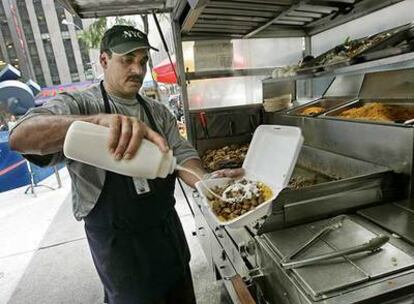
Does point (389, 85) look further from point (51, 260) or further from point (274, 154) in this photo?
point (51, 260)

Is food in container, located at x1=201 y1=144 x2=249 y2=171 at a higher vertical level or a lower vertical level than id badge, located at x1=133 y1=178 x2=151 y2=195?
lower

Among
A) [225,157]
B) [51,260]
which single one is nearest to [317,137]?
[225,157]

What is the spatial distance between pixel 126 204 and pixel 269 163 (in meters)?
0.68

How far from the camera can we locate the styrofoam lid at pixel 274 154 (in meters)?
1.10

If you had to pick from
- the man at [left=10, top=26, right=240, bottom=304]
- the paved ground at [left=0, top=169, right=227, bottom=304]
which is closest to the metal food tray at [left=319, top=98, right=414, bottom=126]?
the man at [left=10, top=26, right=240, bottom=304]

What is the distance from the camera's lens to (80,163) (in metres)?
1.17

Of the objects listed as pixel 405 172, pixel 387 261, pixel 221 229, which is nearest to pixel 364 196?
pixel 405 172

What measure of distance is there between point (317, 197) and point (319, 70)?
1117 mm

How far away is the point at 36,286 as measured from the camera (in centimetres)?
249

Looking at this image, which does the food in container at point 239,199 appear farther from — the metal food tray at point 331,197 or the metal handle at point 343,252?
the metal handle at point 343,252

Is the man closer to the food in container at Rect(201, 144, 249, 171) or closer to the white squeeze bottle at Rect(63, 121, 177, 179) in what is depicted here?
the white squeeze bottle at Rect(63, 121, 177, 179)

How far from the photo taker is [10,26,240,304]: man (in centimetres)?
119

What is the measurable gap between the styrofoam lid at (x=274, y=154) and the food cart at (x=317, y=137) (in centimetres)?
10

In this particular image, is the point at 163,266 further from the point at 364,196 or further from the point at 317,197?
the point at 364,196
